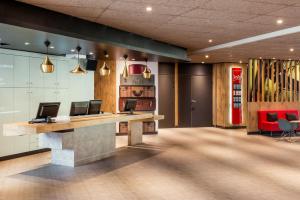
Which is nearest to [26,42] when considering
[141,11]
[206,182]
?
[141,11]

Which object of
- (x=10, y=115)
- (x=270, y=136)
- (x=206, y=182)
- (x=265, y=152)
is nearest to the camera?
(x=206, y=182)

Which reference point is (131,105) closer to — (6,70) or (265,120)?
(6,70)

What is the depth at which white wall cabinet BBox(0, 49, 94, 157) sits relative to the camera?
7.80 meters

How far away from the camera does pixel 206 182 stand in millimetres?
5883

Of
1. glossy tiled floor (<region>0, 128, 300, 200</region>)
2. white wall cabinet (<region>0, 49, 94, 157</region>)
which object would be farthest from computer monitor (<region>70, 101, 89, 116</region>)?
white wall cabinet (<region>0, 49, 94, 157</region>)

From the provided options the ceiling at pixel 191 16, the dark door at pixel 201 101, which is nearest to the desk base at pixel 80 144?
the ceiling at pixel 191 16

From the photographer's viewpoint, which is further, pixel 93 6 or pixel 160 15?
pixel 160 15

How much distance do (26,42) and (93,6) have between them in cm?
238

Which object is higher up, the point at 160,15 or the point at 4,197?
the point at 160,15

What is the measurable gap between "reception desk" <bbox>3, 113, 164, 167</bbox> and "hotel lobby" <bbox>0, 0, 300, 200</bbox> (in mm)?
26

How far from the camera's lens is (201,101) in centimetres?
1480

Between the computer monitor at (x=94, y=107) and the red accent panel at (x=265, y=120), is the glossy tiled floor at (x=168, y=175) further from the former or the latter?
the red accent panel at (x=265, y=120)

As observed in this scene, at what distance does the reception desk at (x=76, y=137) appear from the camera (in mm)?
5855

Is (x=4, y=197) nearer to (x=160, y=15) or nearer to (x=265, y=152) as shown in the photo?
(x=160, y=15)
